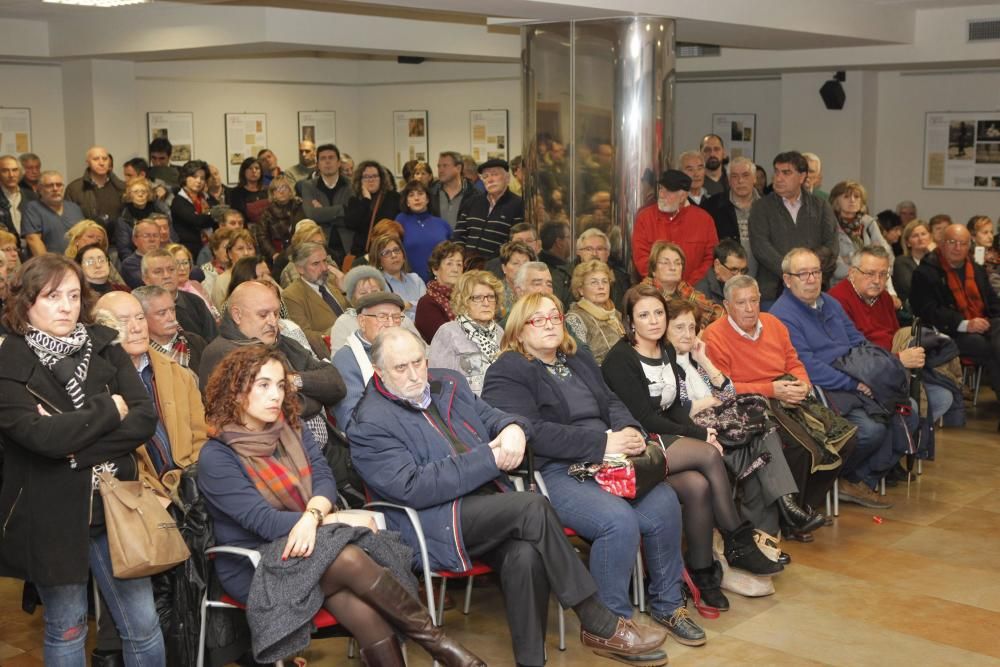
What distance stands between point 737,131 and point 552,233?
272 inches

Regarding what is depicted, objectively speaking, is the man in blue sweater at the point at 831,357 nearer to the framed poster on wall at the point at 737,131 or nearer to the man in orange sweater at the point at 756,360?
the man in orange sweater at the point at 756,360

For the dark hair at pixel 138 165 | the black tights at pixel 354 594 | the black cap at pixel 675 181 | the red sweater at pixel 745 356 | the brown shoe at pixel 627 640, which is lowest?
the brown shoe at pixel 627 640

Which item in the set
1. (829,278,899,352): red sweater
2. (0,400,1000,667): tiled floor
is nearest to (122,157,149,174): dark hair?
(0,400,1000,667): tiled floor

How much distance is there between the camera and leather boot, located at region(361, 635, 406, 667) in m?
3.65

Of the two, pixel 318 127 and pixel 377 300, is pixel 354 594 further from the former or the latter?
pixel 318 127

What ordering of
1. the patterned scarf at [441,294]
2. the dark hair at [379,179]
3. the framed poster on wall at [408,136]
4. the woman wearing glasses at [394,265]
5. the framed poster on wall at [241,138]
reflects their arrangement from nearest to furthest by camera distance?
the patterned scarf at [441,294]
the woman wearing glasses at [394,265]
the dark hair at [379,179]
the framed poster on wall at [241,138]
the framed poster on wall at [408,136]

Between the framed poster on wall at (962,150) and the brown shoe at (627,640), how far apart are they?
29.9 ft

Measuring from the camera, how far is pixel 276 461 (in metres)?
3.93

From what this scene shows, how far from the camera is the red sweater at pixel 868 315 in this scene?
6.73m

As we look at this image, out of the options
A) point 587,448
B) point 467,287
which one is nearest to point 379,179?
point 467,287

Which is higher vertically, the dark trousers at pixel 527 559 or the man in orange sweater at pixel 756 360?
the man in orange sweater at pixel 756 360

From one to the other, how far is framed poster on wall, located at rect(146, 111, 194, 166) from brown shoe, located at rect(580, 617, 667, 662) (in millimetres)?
9939

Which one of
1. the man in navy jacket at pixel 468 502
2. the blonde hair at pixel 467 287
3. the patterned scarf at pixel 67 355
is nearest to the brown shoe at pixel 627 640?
the man in navy jacket at pixel 468 502

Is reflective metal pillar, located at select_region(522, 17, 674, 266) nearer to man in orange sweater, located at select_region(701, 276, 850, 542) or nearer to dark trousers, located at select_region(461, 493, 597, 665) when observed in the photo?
man in orange sweater, located at select_region(701, 276, 850, 542)
